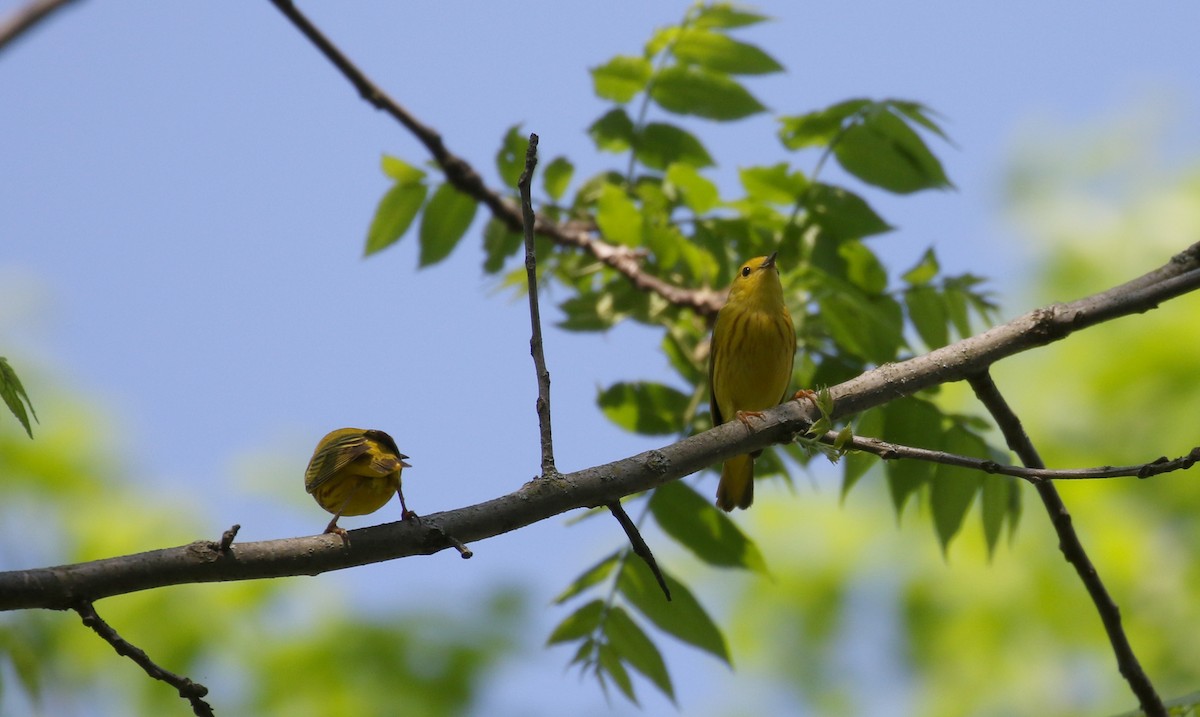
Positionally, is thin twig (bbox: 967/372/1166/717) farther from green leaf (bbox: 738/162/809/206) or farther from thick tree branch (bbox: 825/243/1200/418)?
green leaf (bbox: 738/162/809/206)

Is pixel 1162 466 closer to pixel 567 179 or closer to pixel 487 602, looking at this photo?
pixel 567 179

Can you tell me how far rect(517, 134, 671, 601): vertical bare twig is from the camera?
286 cm

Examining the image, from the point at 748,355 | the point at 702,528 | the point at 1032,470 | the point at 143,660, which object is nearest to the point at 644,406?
the point at 748,355

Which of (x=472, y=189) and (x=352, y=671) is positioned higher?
(x=472, y=189)

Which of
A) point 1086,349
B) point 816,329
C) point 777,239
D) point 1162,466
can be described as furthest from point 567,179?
point 1086,349

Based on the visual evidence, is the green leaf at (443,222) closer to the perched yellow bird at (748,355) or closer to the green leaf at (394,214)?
the green leaf at (394,214)

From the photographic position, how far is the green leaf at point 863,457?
444cm

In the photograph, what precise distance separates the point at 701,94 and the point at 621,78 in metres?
0.45

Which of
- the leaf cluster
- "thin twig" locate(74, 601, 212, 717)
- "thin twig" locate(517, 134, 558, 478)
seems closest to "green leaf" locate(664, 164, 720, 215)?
the leaf cluster

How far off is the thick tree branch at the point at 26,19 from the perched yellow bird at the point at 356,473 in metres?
1.74

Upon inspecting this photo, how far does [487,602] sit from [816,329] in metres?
6.13

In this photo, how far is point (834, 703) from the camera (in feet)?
43.6

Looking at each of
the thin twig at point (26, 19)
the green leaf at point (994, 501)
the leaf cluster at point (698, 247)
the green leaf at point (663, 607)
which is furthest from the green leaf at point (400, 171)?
the thin twig at point (26, 19)

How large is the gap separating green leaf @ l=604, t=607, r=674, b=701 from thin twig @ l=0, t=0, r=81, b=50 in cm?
345
